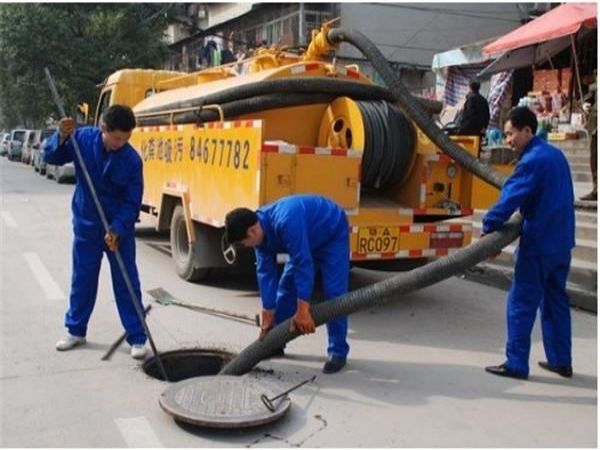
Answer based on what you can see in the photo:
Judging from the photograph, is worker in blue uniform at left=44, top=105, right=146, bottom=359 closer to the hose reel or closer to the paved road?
the paved road

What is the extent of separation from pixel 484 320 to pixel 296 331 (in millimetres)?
2565

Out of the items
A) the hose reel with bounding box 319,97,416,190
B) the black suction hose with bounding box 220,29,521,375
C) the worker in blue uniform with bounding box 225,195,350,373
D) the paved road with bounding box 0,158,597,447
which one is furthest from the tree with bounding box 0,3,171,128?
the black suction hose with bounding box 220,29,521,375

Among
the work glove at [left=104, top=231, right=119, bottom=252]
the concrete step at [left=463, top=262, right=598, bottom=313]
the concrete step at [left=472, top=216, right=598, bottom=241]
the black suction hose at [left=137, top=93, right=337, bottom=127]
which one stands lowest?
the concrete step at [left=463, top=262, right=598, bottom=313]

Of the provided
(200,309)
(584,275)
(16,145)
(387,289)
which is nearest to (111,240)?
(200,309)

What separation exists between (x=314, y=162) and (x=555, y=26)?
10029 millimetres

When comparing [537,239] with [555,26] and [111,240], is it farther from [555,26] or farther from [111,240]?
[555,26]

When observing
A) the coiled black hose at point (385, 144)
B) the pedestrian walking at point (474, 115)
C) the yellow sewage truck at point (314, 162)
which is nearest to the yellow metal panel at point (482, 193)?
the yellow sewage truck at point (314, 162)

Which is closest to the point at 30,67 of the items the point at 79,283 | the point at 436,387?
the point at 79,283

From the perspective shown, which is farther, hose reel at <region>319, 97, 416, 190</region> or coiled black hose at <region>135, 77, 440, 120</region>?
coiled black hose at <region>135, 77, 440, 120</region>

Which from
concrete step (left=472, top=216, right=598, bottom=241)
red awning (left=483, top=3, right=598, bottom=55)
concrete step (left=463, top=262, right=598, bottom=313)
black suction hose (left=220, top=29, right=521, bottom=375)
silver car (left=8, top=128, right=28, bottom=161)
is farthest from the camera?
silver car (left=8, top=128, right=28, bottom=161)

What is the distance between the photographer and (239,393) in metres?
4.08

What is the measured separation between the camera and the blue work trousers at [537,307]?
4586 millimetres

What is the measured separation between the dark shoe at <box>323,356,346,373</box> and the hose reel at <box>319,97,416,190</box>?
2.12 m

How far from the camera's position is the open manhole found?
489 cm
